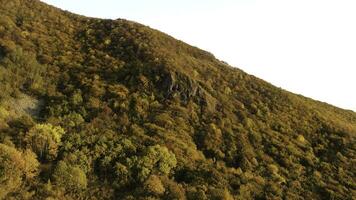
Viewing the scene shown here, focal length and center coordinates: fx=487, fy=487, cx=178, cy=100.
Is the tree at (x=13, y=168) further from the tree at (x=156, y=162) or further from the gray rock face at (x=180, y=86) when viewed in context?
the gray rock face at (x=180, y=86)

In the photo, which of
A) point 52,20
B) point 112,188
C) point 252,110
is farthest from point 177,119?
point 52,20

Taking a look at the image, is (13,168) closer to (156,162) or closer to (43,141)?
(43,141)

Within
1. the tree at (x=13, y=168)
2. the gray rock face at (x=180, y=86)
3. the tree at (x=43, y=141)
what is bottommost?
the tree at (x=13, y=168)

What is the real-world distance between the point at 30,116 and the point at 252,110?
22.1m

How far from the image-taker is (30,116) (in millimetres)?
38062

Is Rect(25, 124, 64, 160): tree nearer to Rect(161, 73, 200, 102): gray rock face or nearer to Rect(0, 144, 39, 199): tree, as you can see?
Rect(0, 144, 39, 199): tree

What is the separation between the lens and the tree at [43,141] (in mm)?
33062

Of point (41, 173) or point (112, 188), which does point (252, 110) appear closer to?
point (112, 188)

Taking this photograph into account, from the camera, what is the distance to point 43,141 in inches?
1310

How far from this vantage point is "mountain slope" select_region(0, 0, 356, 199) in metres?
32.7

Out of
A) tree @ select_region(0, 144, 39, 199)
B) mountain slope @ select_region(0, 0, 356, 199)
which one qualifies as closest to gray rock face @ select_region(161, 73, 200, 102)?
mountain slope @ select_region(0, 0, 356, 199)

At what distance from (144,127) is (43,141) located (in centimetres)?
953

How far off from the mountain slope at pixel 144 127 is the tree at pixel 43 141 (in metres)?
0.08

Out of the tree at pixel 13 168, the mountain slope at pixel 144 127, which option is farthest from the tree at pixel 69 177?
the tree at pixel 13 168
